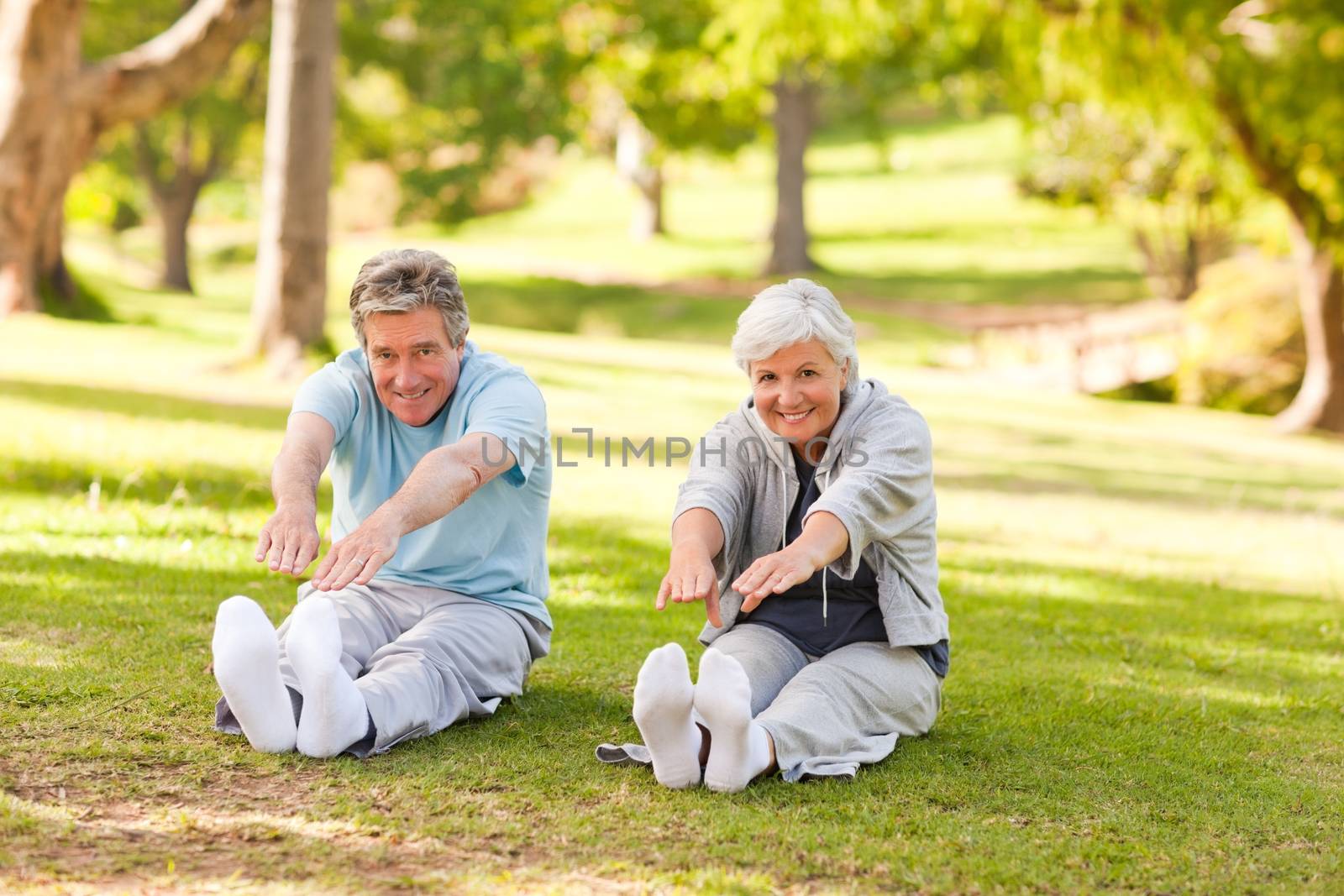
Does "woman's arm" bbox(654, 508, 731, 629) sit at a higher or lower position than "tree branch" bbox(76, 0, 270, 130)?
lower

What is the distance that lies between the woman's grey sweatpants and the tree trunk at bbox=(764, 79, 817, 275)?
969 inches

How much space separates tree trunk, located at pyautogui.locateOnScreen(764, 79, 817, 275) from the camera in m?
28.1

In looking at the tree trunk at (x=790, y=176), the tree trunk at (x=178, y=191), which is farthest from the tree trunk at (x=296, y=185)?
the tree trunk at (x=790, y=176)

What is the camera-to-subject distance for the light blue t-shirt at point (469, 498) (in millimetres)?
4191

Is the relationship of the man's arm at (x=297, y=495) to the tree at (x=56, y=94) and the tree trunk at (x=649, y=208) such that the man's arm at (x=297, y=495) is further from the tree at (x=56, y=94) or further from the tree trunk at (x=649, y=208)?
the tree trunk at (x=649, y=208)

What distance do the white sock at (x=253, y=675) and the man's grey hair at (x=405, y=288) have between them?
960mm

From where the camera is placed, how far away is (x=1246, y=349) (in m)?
18.8

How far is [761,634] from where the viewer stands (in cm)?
414

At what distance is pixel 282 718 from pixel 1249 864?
235 cm

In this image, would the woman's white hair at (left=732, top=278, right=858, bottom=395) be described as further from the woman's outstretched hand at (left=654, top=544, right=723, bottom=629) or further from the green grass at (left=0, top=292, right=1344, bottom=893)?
the green grass at (left=0, top=292, right=1344, bottom=893)

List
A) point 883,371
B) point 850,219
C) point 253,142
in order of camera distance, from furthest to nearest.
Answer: point 850,219 → point 253,142 → point 883,371

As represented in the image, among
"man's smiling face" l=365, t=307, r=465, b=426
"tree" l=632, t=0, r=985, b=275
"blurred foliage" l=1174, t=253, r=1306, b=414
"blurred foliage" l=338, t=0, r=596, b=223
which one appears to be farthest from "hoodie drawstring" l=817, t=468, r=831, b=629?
"blurred foliage" l=338, t=0, r=596, b=223

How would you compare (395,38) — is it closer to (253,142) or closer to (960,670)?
(253,142)

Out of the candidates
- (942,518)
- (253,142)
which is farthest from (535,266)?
(942,518)
